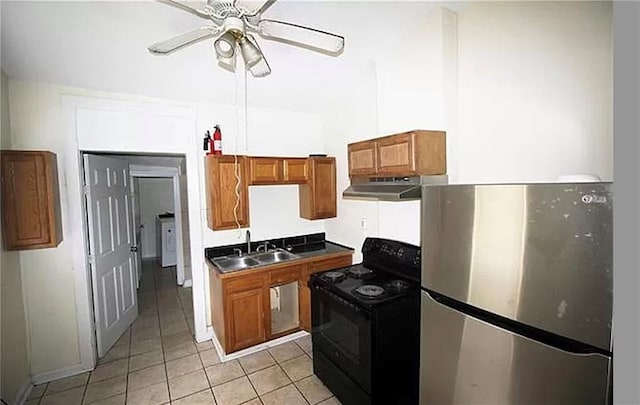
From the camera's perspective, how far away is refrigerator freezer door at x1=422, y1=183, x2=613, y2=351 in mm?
994

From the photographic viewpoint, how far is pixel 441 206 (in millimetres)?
1541

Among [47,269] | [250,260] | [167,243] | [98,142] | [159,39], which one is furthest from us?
[167,243]

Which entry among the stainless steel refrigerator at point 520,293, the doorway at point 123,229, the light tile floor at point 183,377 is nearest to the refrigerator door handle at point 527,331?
the stainless steel refrigerator at point 520,293

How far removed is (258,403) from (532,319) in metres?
2.03

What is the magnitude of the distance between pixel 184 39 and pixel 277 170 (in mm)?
1900

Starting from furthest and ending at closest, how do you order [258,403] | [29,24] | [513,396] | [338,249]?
[338,249] < [258,403] < [29,24] < [513,396]

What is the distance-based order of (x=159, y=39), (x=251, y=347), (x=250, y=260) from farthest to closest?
(x=250, y=260), (x=251, y=347), (x=159, y=39)

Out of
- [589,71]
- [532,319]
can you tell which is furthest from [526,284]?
[589,71]

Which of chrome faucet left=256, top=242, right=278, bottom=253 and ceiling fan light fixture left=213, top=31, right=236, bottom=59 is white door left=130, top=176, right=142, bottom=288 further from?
ceiling fan light fixture left=213, top=31, right=236, bottom=59

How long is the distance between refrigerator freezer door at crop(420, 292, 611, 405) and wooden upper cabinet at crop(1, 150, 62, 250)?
282 centimetres

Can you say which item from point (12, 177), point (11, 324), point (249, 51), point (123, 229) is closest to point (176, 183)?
point (123, 229)

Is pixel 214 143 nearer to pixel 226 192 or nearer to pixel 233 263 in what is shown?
pixel 226 192

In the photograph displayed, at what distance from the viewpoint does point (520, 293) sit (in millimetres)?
1191

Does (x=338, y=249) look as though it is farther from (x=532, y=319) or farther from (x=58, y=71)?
(x=58, y=71)
